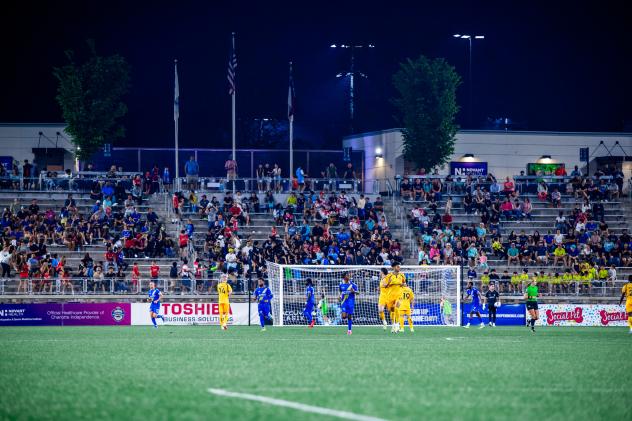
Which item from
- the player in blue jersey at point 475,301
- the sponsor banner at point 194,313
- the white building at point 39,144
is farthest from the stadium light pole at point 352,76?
the sponsor banner at point 194,313

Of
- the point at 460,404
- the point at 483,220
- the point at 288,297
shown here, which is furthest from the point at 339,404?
A: the point at 483,220

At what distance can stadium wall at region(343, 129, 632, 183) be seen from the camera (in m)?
59.4

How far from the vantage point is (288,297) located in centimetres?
3897

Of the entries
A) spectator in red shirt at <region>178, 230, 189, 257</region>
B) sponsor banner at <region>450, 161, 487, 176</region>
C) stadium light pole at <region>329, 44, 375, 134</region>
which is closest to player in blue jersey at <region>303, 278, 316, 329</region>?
spectator in red shirt at <region>178, 230, 189, 257</region>

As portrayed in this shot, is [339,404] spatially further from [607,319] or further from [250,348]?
[607,319]

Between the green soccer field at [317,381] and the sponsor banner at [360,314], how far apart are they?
17770mm

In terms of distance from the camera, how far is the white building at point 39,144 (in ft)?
188

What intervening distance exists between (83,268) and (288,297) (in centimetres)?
896

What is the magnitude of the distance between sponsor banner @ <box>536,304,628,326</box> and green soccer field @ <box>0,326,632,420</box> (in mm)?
20161

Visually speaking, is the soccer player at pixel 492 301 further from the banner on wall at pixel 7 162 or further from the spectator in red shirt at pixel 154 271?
the banner on wall at pixel 7 162

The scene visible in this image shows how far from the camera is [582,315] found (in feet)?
135

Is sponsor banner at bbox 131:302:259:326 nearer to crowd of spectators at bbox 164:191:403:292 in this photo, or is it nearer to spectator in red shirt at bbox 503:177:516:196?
crowd of spectators at bbox 164:191:403:292

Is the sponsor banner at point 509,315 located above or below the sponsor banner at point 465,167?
below

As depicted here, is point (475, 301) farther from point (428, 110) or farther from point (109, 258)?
point (428, 110)
